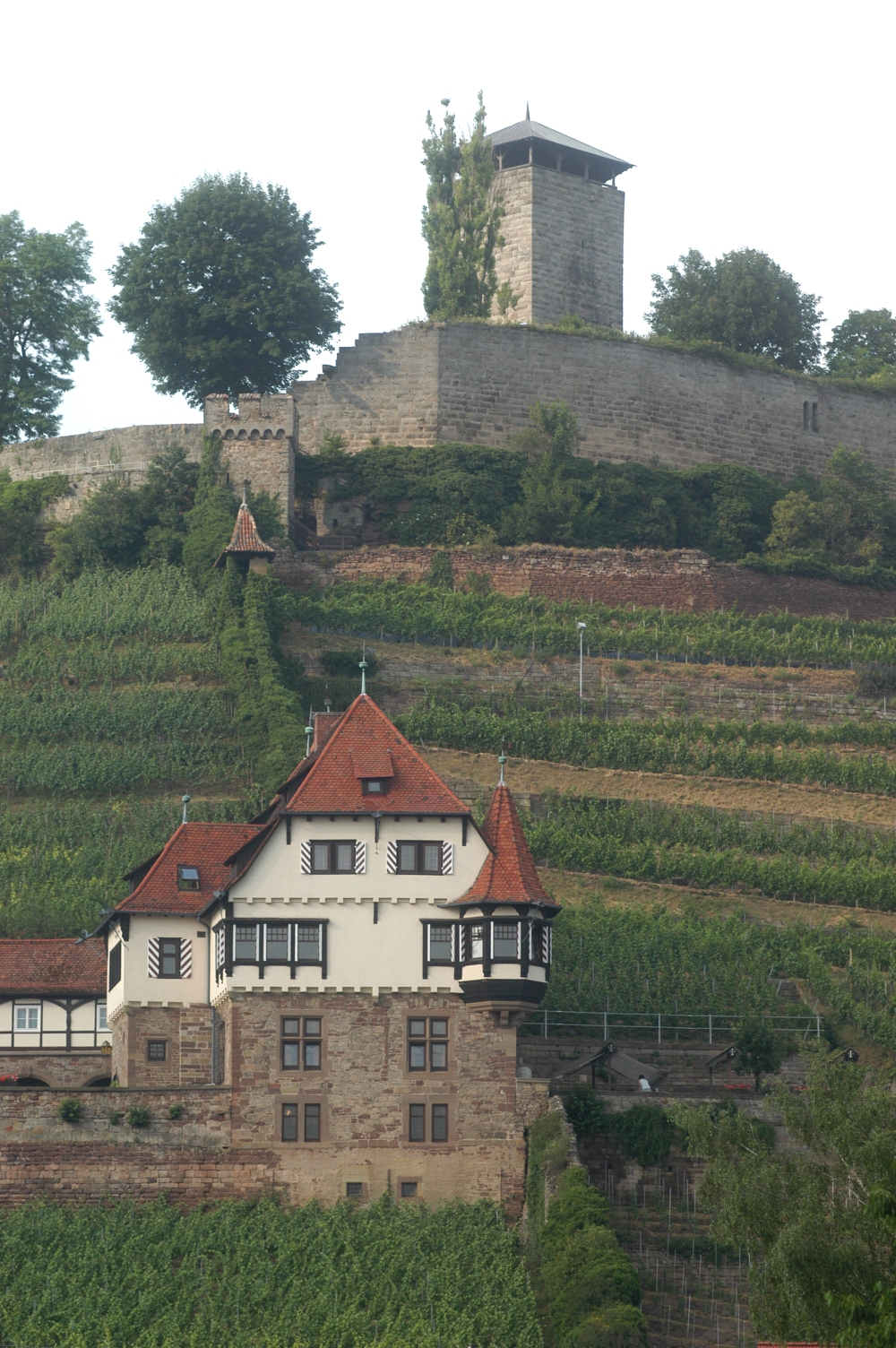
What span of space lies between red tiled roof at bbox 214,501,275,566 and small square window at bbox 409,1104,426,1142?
28885 millimetres

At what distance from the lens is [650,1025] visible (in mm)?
55531

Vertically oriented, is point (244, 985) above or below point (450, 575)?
below

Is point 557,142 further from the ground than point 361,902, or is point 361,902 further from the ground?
point 557,142

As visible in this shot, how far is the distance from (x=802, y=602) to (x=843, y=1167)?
42.1 metres

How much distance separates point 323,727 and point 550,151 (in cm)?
3953

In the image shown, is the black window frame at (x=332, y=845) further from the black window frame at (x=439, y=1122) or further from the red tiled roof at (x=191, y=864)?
the black window frame at (x=439, y=1122)

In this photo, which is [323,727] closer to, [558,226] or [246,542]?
[246,542]

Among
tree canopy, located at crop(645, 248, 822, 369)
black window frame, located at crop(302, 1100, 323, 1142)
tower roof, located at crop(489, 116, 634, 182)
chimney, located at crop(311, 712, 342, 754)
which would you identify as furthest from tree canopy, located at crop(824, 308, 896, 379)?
black window frame, located at crop(302, 1100, 323, 1142)

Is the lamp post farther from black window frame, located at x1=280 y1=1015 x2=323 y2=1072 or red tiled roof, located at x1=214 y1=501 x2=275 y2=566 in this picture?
black window frame, located at x1=280 y1=1015 x2=323 y2=1072

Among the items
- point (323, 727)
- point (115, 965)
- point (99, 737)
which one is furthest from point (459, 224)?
point (115, 965)

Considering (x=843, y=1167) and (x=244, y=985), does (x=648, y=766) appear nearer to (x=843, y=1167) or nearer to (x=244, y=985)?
(x=244, y=985)

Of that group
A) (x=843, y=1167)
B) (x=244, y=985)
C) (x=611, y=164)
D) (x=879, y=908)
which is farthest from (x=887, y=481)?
(x=843, y=1167)

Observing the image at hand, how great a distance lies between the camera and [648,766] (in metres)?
68.2

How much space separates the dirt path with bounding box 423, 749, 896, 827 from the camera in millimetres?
66625
